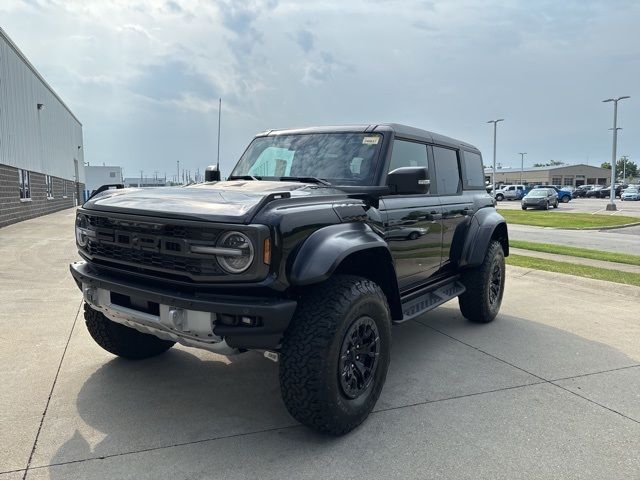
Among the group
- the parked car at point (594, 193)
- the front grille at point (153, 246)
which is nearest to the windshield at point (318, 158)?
the front grille at point (153, 246)

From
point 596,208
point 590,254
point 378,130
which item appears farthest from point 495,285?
point 596,208

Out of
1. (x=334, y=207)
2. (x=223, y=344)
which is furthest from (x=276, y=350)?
(x=334, y=207)

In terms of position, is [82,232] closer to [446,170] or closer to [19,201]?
[446,170]

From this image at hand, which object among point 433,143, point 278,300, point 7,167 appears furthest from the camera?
point 7,167

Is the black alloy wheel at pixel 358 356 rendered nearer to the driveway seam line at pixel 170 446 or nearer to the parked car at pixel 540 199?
the driveway seam line at pixel 170 446

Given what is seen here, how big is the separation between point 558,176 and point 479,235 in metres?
101

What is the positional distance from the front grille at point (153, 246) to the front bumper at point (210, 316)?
13 cm

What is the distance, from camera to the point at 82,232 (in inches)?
131

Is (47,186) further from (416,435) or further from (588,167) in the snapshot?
(588,167)

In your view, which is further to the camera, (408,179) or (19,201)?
(19,201)

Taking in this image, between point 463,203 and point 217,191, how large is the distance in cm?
274

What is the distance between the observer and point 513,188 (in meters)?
51.4

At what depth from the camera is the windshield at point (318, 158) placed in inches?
151

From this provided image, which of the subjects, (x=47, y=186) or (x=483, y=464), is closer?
(x=483, y=464)
